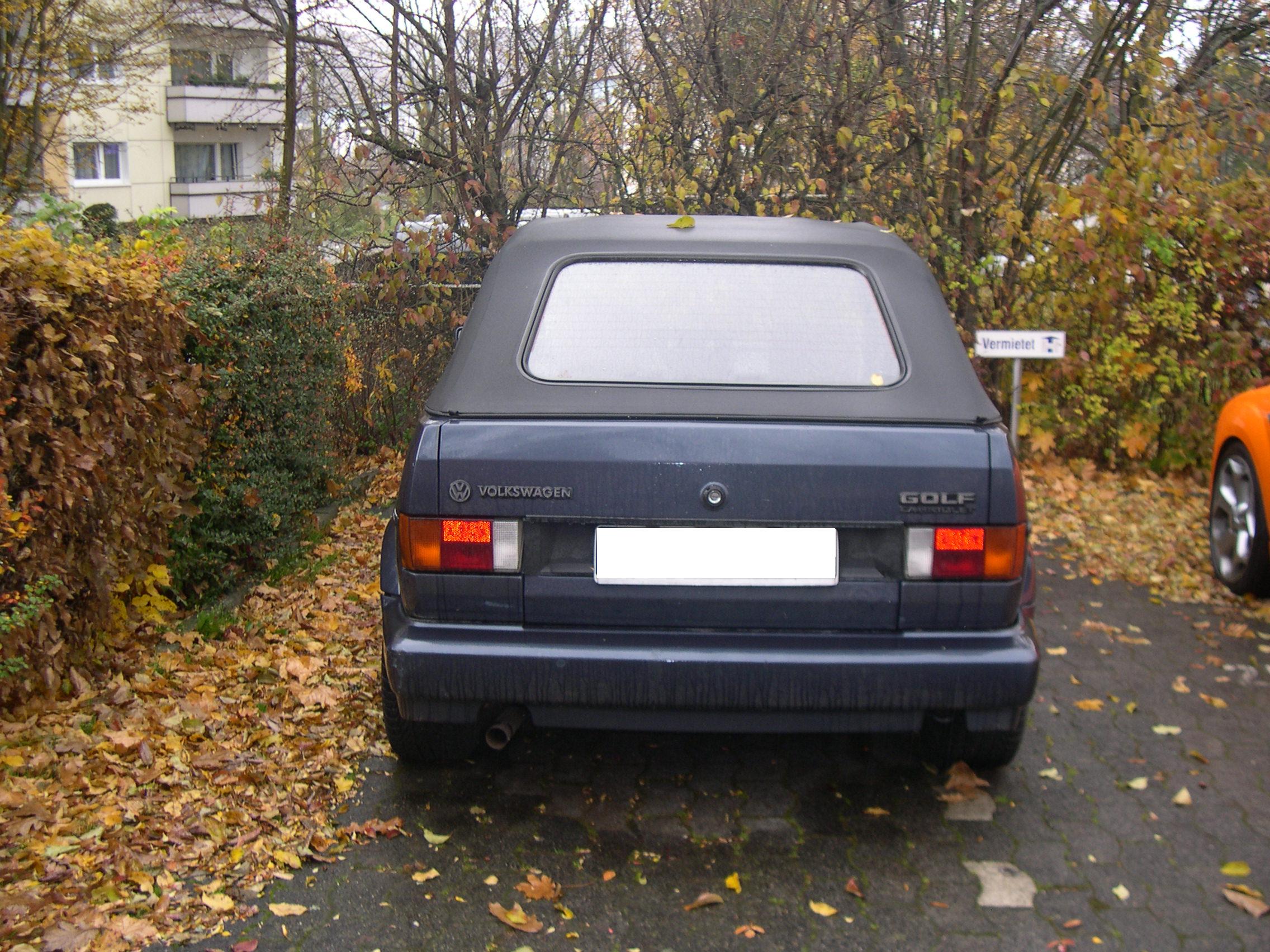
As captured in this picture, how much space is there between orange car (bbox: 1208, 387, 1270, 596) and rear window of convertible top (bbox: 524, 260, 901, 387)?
302cm

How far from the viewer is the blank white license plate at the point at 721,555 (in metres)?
2.96

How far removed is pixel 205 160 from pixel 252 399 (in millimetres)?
52252

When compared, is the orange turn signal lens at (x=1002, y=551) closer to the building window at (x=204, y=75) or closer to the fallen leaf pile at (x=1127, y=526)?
the fallen leaf pile at (x=1127, y=526)

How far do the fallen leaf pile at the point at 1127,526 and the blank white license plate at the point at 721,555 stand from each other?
3637 mm

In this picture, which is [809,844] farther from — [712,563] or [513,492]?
[513,492]

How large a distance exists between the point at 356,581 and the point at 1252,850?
4044mm

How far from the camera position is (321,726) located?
407cm

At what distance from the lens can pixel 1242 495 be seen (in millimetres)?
5746

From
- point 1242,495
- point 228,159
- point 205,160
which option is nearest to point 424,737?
point 1242,495

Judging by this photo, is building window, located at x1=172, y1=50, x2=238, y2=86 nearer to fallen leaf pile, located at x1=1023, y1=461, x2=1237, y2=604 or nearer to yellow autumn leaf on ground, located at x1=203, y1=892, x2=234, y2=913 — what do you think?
fallen leaf pile, located at x1=1023, y1=461, x2=1237, y2=604

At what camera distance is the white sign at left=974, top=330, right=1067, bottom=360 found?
23.9 ft

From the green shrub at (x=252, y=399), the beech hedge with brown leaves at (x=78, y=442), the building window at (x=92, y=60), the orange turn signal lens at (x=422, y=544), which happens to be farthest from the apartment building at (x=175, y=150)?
the orange turn signal lens at (x=422, y=544)

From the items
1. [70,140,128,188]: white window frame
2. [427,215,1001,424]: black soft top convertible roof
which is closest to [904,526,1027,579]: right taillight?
[427,215,1001,424]: black soft top convertible roof

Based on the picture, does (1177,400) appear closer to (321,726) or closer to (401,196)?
(401,196)
